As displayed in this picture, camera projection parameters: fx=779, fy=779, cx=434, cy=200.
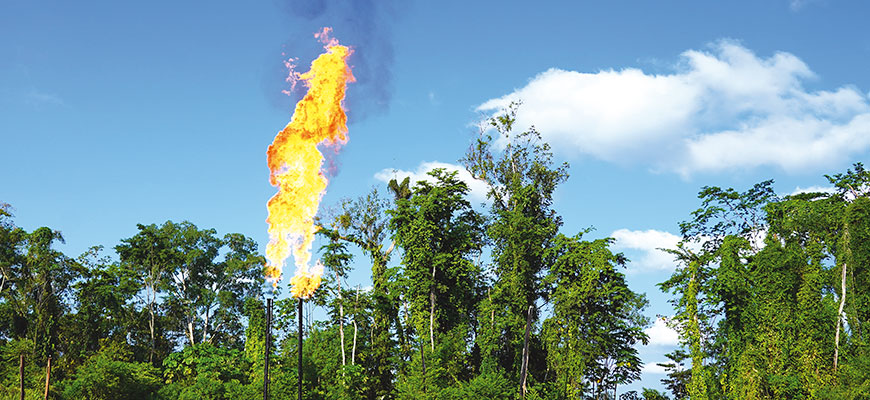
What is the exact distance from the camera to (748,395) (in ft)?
112

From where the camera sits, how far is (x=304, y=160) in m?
29.1

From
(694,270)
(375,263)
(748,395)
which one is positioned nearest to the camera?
(748,395)

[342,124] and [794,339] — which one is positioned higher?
[342,124]

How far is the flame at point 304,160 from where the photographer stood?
27688 mm

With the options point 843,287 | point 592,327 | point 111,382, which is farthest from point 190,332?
point 843,287

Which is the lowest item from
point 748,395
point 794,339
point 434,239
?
point 748,395

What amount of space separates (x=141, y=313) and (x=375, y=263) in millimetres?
19424

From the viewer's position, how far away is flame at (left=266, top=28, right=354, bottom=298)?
90.8 feet

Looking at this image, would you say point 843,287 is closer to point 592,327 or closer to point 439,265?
point 592,327

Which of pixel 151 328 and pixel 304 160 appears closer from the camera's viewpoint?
pixel 304 160

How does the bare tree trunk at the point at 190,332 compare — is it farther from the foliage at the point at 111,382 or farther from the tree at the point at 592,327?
the tree at the point at 592,327

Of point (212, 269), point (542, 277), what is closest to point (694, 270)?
point (542, 277)

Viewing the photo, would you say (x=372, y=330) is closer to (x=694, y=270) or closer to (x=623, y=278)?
(x=623, y=278)

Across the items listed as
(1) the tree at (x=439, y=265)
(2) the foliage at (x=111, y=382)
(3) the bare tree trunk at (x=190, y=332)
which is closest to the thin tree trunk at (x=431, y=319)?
(1) the tree at (x=439, y=265)
